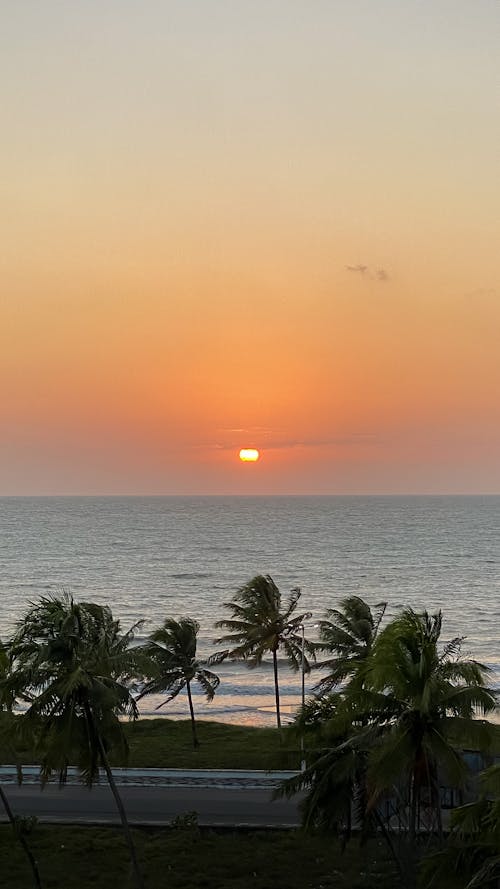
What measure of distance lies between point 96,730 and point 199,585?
105 metres

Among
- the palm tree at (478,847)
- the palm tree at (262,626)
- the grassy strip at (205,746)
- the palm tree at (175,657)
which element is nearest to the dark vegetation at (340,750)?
the palm tree at (478,847)

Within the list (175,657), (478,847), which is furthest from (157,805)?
(478,847)

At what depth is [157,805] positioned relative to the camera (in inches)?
1232

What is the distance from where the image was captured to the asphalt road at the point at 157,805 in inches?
1175

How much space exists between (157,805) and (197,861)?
4.98 m

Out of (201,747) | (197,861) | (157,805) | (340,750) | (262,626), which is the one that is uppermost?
(262,626)

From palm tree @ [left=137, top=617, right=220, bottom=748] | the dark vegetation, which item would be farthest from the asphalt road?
palm tree @ [left=137, top=617, right=220, bottom=748]

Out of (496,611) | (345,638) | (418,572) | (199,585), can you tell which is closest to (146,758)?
(345,638)

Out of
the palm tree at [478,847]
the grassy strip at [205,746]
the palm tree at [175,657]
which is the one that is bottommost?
the grassy strip at [205,746]

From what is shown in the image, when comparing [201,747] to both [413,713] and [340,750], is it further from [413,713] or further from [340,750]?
[413,713]

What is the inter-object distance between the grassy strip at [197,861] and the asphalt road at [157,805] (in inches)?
41.1

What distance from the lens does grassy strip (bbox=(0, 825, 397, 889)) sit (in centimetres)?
2523

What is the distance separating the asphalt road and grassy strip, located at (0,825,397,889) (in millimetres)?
1044

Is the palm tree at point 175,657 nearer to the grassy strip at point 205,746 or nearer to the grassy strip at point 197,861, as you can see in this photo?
the grassy strip at point 205,746
